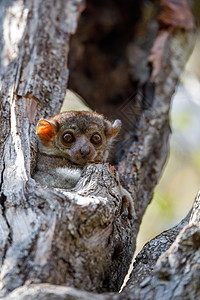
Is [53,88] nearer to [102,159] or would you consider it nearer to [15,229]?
[102,159]

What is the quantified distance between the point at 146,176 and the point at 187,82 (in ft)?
11.3

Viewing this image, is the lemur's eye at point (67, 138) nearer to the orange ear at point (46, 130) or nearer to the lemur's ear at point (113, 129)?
the orange ear at point (46, 130)

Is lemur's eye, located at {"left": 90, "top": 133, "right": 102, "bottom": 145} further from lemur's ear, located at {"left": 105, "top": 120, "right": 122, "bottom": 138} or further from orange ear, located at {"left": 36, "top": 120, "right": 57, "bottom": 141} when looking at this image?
orange ear, located at {"left": 36, "top": 120, "right": 57, "bottom": 141}

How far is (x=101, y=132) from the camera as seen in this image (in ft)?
15.6

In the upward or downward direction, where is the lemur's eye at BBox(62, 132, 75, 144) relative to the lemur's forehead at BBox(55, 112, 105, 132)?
downward

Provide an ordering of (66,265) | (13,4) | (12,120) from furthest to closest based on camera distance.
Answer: (13,4)
(12,120)
(66,265)

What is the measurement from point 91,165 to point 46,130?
3.07 feet

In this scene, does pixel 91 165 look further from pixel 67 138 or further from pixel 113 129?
pixel 113 129

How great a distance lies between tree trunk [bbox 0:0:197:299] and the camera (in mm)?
2334

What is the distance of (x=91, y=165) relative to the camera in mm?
3521

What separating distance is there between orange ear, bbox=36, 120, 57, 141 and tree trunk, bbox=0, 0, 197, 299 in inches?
3.8

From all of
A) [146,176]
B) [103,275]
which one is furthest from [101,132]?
[103,275]

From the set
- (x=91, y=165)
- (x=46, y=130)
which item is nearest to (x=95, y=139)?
(x=46, y=130)

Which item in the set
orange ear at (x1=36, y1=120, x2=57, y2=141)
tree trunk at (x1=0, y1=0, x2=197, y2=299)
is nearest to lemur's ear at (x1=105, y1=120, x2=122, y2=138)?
tree trunk at (x1=0, y1=0, x2=197, y2=299)
